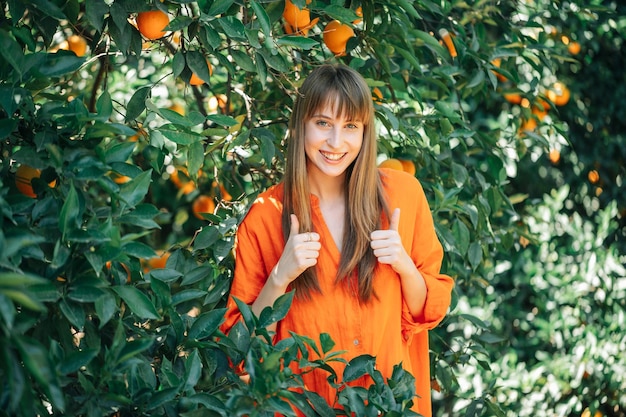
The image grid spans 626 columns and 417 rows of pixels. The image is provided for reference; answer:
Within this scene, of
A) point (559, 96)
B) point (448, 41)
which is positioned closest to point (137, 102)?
point (448, 41)

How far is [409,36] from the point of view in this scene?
1.90 metres

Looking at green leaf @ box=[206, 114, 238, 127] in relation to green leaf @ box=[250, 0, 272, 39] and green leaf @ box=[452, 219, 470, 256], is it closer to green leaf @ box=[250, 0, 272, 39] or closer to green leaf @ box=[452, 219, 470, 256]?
green leaf @ box=[250, 0, 272, 39]

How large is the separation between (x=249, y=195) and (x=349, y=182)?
26cm

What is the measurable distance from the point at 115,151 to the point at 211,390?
0.44 metres

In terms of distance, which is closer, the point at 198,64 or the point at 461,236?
the point at 198,64

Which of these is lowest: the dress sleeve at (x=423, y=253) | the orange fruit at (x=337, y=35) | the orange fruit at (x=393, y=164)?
the dress sleeve at (x=423, y=253)

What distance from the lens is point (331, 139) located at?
1.55m

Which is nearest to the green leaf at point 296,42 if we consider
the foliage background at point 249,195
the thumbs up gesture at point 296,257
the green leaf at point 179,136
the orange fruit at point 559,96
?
the foliage background at point 249,195

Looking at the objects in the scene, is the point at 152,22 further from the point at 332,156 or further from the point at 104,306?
the point at 104,306

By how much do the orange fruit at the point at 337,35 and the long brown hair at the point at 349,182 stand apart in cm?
22

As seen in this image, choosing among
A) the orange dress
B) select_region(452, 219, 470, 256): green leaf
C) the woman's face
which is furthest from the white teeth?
select_region(452, 219, 470, 256): green leaf

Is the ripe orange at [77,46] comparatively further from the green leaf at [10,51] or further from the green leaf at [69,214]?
the green leaf at [69,214]

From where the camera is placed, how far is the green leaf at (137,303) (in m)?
1.19

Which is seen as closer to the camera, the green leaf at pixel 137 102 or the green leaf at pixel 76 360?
the green leaf at pixel 76 360
